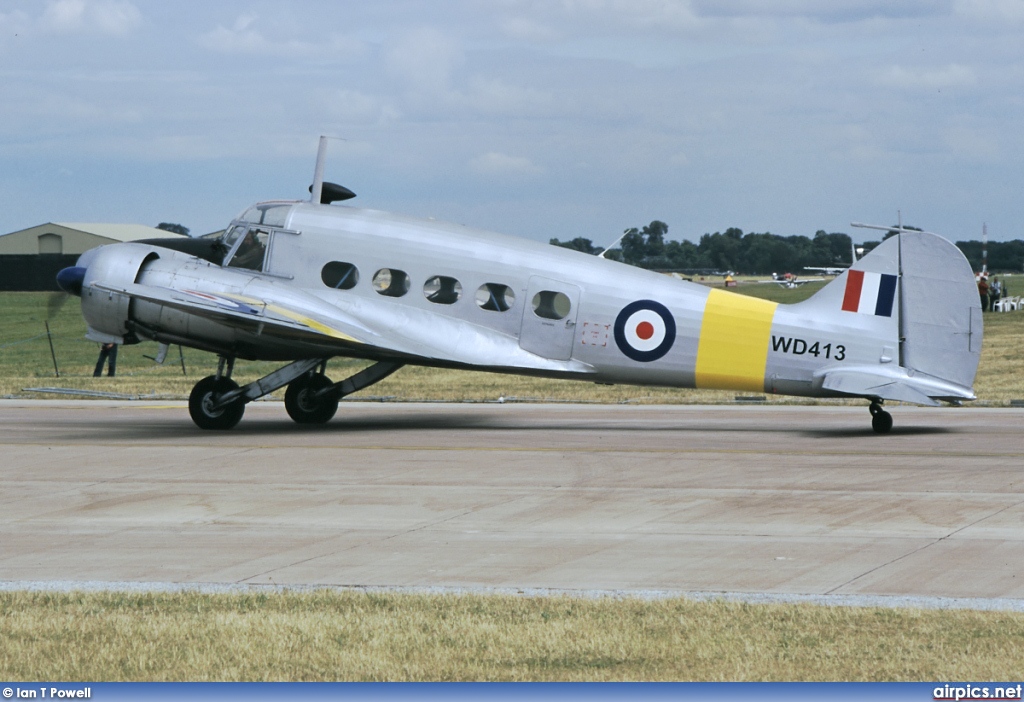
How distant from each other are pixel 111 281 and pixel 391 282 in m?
4.40

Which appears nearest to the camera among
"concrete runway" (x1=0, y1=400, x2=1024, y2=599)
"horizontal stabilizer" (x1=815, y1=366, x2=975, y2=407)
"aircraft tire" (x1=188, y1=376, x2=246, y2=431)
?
"concrete runway" (x1=0, y1=400, x2=1024, y2=599)

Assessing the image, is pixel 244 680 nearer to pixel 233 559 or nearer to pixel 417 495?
pixel 233 559

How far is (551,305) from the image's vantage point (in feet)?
68.0

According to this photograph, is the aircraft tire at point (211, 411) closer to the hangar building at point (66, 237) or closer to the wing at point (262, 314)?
the wing at point (262, 314)

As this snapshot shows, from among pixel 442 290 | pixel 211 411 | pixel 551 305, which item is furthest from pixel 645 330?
pixel 211 411

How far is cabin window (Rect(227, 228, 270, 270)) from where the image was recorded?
21578 mm

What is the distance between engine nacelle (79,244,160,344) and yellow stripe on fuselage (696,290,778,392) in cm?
890

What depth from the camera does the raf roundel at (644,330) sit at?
20312 millimetres

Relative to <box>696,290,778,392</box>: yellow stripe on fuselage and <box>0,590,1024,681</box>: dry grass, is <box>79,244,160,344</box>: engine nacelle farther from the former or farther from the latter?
<box>0,590,1024,681</box>: dry grass

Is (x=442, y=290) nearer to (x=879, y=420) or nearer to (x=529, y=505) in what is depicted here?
(x=879, y=420)

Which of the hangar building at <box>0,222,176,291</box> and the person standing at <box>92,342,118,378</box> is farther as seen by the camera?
the hangar building at <box>0,222,176,291</box>

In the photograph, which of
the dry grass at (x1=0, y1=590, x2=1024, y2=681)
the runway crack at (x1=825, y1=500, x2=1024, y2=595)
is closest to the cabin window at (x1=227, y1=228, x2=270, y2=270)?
the dry grass at (x1=0, y1=590, x2=1024, y2=681)

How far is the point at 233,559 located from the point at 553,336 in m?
10.2

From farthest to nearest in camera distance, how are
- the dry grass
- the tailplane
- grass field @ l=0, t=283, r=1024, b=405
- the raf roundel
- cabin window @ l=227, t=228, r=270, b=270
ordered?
1. grass field @ l=0, t=283, r=1024, b=405
2. cabin window @ l=227, t=228, r=270, b=270
3. the raf roundel
4. the tailplane
5. the dry grass
